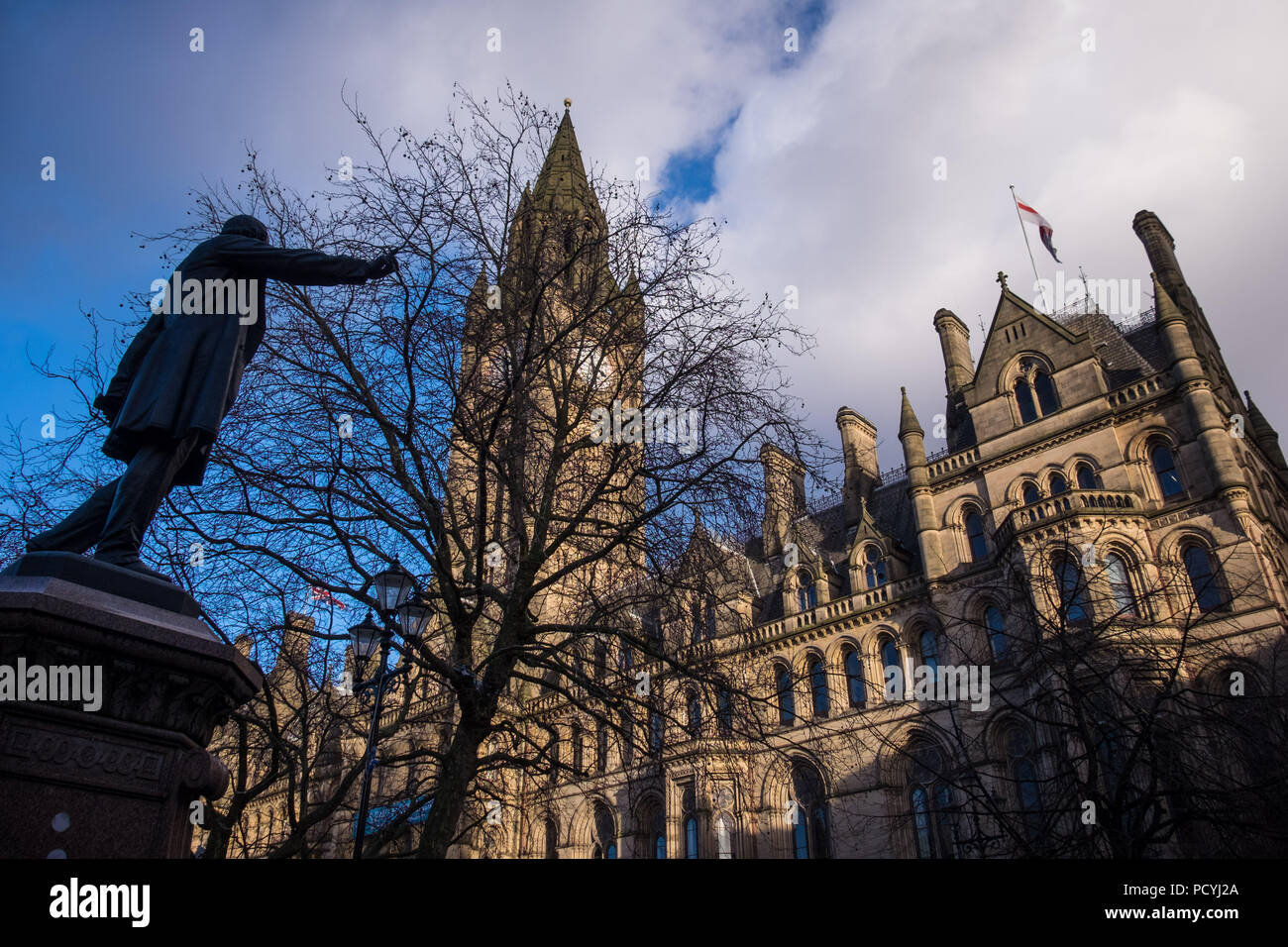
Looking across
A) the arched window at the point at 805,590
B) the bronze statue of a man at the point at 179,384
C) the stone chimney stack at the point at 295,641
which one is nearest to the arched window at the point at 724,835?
the arched window at the point at 805,590

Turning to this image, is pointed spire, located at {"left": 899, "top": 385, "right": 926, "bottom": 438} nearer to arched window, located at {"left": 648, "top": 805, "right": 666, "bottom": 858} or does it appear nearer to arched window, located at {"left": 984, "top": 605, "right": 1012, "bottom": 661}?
arched window, located at {"left": 984, "top": 605, "right": 1012, "bottom": 661}

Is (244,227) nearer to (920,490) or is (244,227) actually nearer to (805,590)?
(920,490)

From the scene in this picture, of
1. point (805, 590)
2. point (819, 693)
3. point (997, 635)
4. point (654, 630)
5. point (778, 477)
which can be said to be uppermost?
point (805, 590)

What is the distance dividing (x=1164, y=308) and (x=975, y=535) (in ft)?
29.0

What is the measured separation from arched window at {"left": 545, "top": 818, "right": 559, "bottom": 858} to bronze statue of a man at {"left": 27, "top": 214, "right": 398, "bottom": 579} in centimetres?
3052

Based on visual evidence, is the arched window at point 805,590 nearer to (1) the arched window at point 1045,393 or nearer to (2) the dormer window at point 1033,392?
(2) the dormer window at point 1033,392

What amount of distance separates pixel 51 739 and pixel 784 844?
1003 inches

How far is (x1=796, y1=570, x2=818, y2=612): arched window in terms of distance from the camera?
31375 mm

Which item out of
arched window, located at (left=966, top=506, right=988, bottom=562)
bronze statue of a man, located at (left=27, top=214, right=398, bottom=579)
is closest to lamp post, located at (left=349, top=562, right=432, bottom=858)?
bronze statue of a man, located at (left=27, top=214, right=398, bottom=579)

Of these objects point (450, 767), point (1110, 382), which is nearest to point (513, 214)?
point (450, 767)

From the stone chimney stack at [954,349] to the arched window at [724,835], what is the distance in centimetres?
1848

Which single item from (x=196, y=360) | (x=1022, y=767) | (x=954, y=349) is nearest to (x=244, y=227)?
(x=196, y=360)

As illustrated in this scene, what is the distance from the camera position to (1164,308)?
25312 mm
